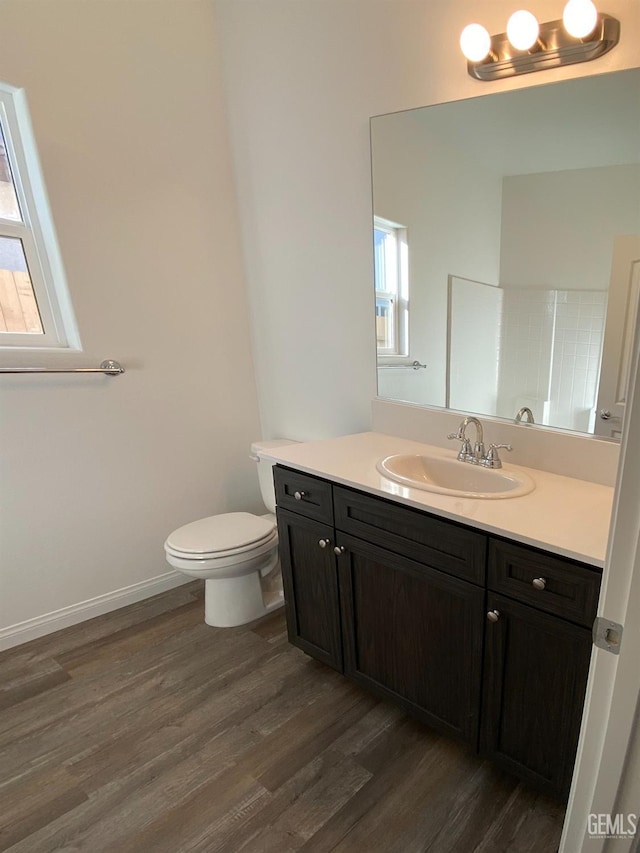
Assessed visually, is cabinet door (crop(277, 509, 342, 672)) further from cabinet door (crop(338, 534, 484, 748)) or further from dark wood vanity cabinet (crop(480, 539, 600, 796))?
dark wood vanity cabinet (crop(480, 539, 600, 796))

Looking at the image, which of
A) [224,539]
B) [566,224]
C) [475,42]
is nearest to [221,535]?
[224,539]

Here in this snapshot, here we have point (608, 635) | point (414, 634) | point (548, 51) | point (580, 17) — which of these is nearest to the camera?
point (608, 635)

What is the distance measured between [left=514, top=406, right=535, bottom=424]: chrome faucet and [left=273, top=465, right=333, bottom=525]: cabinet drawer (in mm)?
675

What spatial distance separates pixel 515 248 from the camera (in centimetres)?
149

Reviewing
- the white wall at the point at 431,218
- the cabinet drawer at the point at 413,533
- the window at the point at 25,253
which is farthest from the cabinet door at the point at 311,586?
the window at the point at 25,253

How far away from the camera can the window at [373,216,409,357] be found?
71.9 inches

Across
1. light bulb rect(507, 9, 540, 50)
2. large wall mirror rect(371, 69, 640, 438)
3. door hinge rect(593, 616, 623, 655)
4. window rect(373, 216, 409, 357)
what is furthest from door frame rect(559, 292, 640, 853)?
window rect(373, 216, 409, 357)

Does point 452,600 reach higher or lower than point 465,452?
lower

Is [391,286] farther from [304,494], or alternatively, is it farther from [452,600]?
[452,600]

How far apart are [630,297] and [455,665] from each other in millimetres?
1112

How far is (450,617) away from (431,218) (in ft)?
4.49

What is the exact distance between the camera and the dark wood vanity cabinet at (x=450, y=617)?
3.60 feet

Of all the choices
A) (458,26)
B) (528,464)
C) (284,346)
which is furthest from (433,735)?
(458,26)

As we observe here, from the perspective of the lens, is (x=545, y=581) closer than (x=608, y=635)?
No
